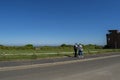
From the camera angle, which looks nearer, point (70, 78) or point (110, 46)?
point (70, 78)

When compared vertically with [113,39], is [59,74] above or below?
below

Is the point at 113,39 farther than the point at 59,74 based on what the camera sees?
Yes

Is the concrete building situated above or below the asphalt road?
above

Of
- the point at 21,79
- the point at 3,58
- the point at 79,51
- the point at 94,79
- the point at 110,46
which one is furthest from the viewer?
the point at 110,46

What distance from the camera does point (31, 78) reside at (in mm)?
15320

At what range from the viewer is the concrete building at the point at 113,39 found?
4290 inches

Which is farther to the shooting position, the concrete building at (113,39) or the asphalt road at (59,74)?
the concrete building at (113,39)

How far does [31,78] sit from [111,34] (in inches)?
3919

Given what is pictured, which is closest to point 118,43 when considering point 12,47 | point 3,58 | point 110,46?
point 110,46

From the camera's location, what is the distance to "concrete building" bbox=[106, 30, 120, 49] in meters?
109

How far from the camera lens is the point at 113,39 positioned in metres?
110

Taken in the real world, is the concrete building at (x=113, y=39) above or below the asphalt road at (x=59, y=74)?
above

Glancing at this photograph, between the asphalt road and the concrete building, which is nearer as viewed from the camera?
the asphalt road

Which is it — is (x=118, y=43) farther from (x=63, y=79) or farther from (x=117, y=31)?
(x=63, y=79)
